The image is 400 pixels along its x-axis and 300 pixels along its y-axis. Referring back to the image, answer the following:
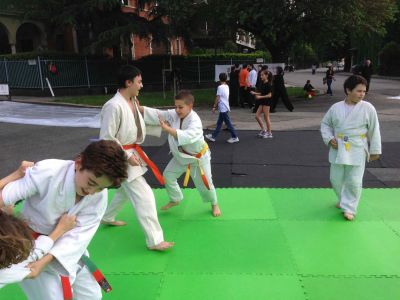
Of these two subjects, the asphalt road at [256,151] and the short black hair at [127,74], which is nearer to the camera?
the short black hair at [127,74]

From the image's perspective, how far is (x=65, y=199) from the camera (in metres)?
2.07

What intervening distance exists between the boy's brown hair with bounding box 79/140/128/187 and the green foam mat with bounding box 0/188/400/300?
4.70 ft

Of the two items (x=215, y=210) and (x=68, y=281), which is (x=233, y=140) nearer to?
(x=215, y=210)

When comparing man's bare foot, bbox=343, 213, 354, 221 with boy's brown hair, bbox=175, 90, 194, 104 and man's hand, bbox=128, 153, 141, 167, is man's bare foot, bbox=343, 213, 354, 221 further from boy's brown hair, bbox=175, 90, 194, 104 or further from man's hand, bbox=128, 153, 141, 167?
man's hand, bbox=128, 153, 141, 167

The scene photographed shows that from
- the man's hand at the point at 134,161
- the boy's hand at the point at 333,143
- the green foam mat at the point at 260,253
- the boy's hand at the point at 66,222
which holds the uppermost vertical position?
the boy's hand at the point at 66,222

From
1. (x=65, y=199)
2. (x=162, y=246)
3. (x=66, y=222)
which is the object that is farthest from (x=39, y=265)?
(x=162, y=246)

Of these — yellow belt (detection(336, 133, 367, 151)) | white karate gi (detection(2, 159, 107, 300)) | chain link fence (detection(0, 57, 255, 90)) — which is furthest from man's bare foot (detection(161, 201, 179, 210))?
chain link fence (detection(0, 57, 255, 90))

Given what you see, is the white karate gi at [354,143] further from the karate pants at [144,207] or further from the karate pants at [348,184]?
the karate pants at [144,207]

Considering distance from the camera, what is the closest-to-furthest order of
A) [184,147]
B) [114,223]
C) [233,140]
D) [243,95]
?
[184,147]
[114,223]
[233,140]
[243,95]

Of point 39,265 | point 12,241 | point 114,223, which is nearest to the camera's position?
point 12,241

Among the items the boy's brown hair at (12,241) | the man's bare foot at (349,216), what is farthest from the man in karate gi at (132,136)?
the man's bare foot at (349,216)

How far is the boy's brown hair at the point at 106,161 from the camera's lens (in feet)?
A: 6.24

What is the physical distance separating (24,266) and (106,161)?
1.97 ft

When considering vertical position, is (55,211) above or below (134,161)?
above
